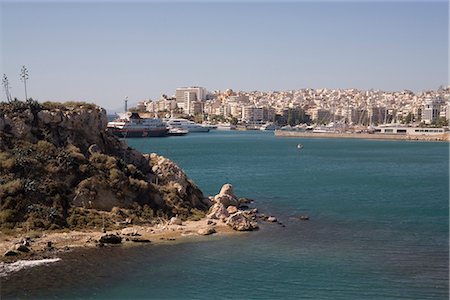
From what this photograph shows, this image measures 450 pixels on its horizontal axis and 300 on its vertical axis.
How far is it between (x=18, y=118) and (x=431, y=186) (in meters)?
31.5

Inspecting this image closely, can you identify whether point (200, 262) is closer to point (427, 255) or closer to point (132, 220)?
point (132, 220)

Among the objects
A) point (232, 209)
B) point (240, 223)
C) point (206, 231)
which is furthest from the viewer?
point (232, 209)

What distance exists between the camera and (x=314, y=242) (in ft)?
85.8

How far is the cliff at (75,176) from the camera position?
89.3 feet

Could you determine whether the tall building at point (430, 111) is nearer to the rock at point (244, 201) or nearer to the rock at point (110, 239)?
the rock at point (244, 201)

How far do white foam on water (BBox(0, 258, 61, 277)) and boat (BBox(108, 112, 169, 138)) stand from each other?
88.6m

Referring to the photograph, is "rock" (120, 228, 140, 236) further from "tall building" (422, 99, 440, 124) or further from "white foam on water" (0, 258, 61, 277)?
Answer: "tall building" (422, 99, 440, 124)

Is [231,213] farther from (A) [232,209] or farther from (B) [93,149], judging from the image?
(B) [93,149]

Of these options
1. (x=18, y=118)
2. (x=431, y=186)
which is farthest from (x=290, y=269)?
(x=431, y=186)

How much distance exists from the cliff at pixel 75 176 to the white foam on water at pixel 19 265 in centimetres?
433

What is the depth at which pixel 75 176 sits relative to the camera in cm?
2967

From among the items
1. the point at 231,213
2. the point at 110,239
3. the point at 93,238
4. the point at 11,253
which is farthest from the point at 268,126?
the point at 11,253

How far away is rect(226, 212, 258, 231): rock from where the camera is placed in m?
28.4

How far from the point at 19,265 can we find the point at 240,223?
11.0 metres
